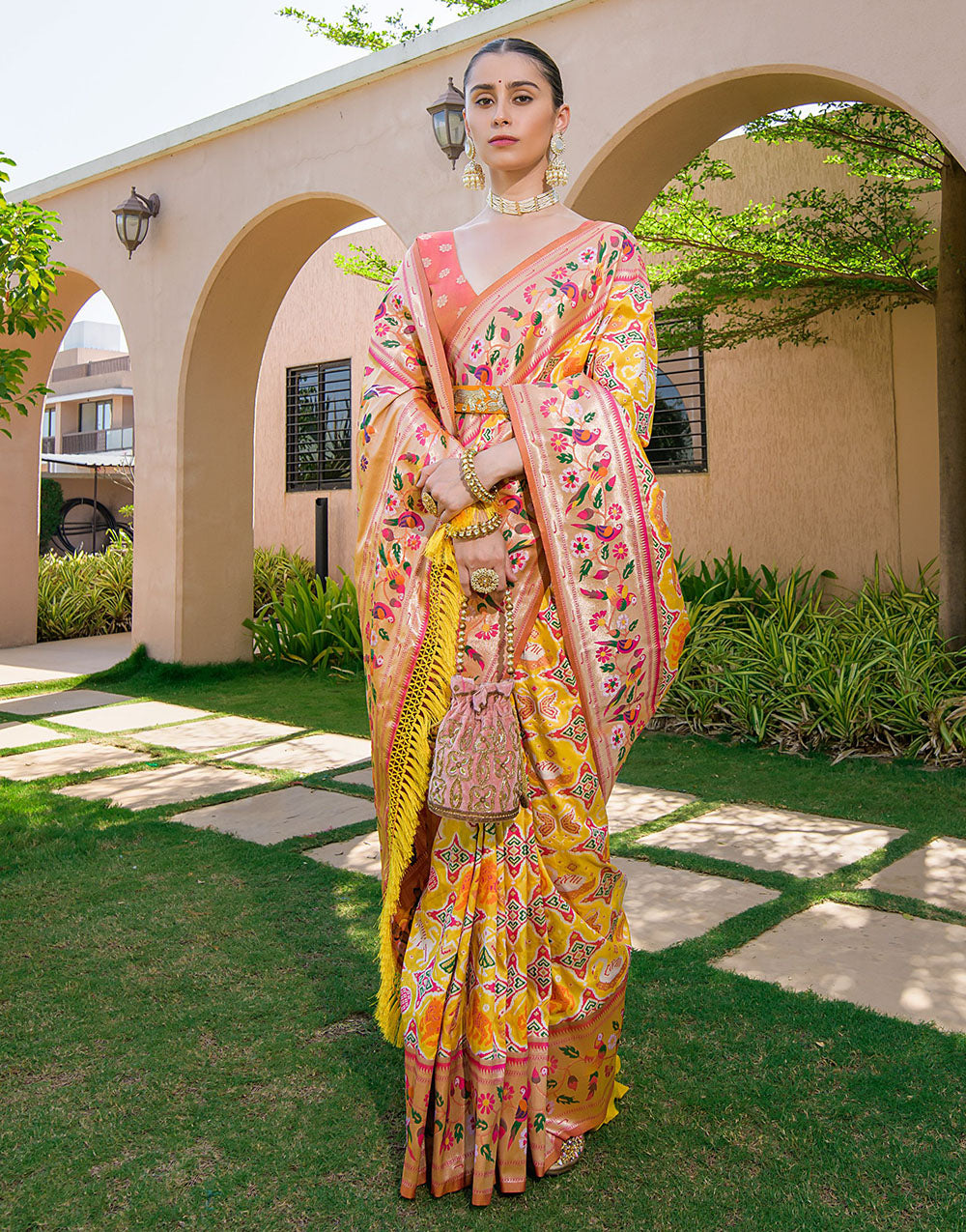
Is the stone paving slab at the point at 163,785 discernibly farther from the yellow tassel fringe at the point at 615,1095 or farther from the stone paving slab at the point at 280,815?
the yellow tassel fringe at the point at 615,1095

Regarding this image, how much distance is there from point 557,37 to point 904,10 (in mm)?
1595

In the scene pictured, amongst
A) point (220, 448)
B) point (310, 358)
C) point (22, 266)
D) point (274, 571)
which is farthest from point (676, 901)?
point (310, 358)

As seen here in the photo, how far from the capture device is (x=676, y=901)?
272 cm

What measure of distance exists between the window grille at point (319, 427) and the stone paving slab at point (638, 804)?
6.64 metres

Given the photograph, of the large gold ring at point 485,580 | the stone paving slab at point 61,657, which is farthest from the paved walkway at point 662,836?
the stone paving slab at point 61,657

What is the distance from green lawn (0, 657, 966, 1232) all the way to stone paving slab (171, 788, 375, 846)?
370mm

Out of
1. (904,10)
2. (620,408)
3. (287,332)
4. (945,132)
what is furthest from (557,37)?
(287,332)

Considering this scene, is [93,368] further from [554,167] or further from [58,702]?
[554,167]

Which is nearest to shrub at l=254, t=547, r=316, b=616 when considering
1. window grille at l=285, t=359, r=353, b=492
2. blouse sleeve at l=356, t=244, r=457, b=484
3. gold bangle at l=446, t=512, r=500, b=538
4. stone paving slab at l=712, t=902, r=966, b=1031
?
window grille at l=285, t=359, r=353, b=492

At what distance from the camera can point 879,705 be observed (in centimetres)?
446

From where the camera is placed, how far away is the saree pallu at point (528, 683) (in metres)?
1.61

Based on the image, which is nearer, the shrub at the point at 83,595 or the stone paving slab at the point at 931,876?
the stone paving slab at the point at 931,876

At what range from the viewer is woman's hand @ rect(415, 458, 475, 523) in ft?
5.32

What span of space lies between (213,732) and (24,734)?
940mm
